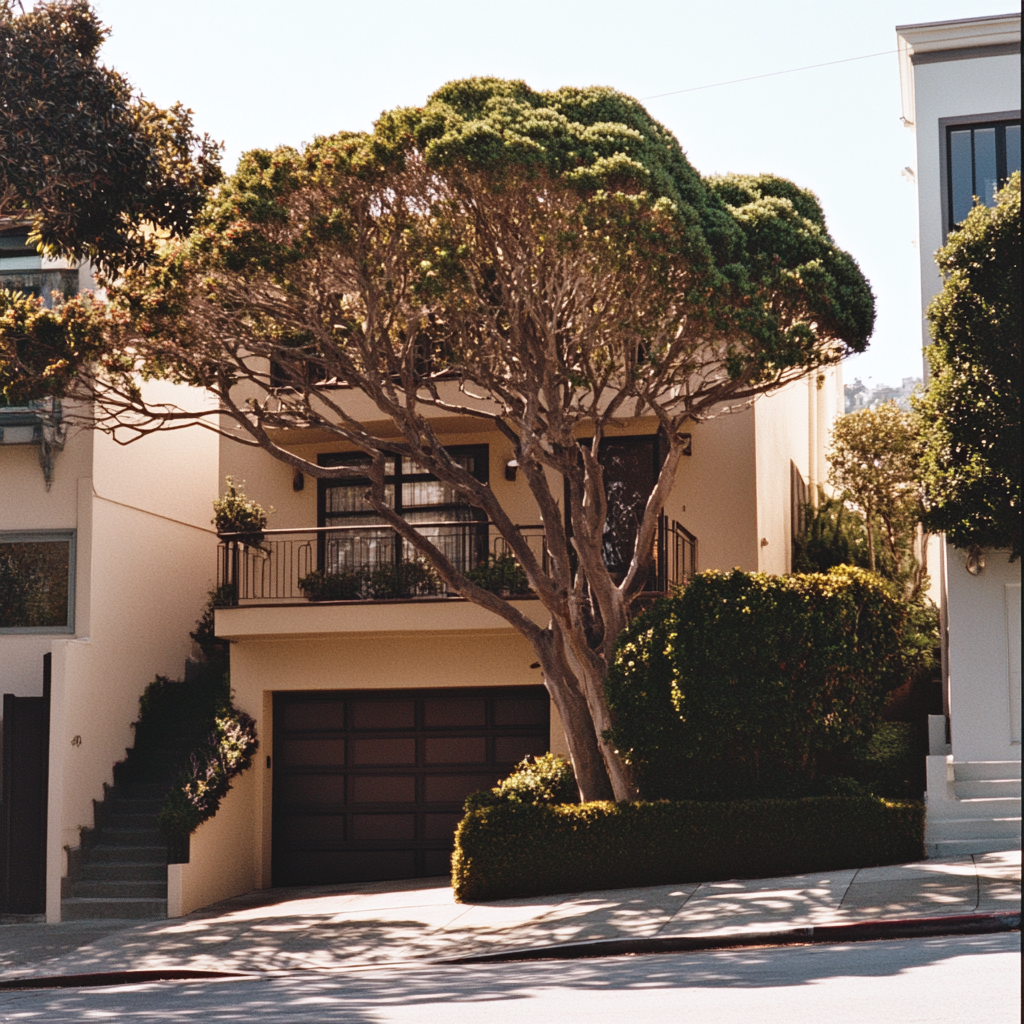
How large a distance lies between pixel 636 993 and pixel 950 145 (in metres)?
12.1

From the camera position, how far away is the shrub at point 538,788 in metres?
15.0

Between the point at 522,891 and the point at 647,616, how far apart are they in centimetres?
333

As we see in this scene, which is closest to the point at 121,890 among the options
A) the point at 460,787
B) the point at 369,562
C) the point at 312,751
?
the point at 312,751

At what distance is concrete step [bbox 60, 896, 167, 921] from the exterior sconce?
35.5 ft

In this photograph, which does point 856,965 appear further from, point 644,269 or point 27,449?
point 27,449

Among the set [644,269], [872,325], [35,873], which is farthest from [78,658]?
[872,325]

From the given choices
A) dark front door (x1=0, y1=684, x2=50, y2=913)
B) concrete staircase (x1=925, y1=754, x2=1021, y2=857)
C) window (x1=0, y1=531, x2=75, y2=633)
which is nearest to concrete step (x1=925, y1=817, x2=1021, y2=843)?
concrete staircase (x1=925, y1=754, x2=1021, y2=857)

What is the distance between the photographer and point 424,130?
12.7 m

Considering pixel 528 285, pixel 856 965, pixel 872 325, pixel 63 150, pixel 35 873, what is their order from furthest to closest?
pixel 35 873
pixel 872 325
pixel 528 285
pixel 63 150
pixel 856 965

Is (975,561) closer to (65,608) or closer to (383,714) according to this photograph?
(383,714)

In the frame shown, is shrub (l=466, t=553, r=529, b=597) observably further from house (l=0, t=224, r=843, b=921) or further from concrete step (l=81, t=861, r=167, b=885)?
concrete step (l=81, t=861, r=167, b=885)

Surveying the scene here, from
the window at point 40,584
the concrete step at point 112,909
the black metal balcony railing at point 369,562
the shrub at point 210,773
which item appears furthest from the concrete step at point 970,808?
the window at point 40,584

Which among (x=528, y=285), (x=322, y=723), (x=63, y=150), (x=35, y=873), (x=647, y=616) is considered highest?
(x=63, y=150)

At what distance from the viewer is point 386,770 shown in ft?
60.2
